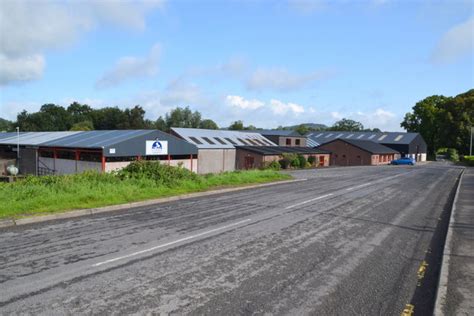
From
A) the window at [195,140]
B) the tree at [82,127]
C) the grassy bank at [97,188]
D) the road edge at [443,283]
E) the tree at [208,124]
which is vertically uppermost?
the tree at [208,124]

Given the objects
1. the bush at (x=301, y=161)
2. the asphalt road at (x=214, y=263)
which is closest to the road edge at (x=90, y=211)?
the asphalt road at (x=214, y=263)

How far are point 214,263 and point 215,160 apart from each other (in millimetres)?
41379

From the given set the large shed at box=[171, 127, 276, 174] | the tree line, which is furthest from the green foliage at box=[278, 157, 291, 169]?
the tree line

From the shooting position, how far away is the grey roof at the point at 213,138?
1943 inches

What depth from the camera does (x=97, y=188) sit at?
1446 cm

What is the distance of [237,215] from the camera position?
1227 cm

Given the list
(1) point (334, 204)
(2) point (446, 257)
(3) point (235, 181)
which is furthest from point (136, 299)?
(3) point (235, 181)

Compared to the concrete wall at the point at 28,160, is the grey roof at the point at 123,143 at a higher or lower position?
higher

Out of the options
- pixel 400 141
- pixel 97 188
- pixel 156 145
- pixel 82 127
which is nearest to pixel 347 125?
pixel 400 141

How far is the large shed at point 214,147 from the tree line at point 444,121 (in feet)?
191

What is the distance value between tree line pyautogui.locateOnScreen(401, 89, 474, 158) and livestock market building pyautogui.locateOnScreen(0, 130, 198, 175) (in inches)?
2933

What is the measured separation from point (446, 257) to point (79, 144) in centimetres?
3016

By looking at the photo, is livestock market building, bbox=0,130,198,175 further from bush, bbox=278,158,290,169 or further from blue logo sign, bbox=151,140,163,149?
bush, bbox=278,158,290,169

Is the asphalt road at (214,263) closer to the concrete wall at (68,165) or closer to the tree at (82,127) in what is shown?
the concrete wall at (68,165)
